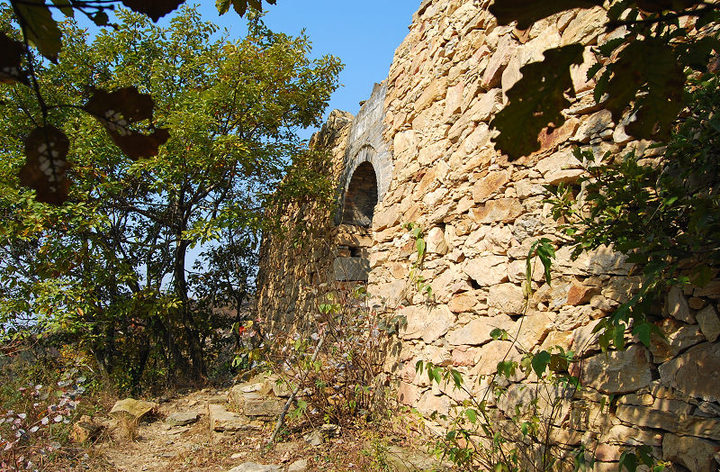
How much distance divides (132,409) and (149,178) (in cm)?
313

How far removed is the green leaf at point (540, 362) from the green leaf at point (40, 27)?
2.07 meters

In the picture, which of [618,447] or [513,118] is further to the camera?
[618,447]

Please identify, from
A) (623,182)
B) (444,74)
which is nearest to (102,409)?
(444,74)

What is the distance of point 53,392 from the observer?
409 cm

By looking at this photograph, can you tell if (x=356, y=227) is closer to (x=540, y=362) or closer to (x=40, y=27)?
(x=540, y=362)

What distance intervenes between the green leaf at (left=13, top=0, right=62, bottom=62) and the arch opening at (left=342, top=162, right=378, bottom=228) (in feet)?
16.6

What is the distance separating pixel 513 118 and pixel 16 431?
4.16 m

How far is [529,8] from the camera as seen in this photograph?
70 cm

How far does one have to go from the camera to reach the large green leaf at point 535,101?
2.56 ft

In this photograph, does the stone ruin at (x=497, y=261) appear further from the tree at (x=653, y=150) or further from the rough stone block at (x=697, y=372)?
the tree at (x=653, y=150)

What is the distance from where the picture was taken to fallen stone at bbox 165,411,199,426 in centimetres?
476

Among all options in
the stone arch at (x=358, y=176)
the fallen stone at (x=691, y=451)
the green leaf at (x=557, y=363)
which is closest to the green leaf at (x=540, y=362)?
the green leaf at (x=557, y=363)

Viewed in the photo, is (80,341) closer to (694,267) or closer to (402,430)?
(402,430)

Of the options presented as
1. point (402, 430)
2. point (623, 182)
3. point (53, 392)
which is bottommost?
point (402, 430)
